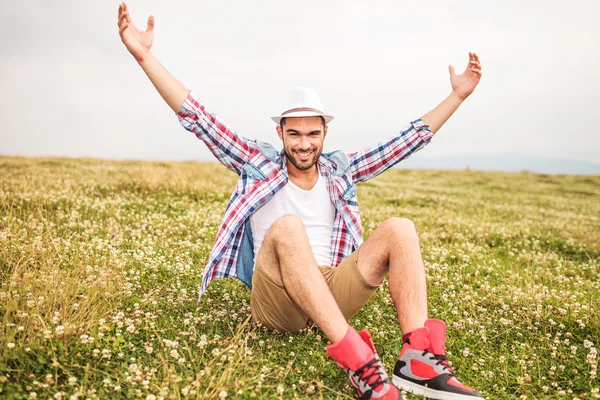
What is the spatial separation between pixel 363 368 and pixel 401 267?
3.58 feet

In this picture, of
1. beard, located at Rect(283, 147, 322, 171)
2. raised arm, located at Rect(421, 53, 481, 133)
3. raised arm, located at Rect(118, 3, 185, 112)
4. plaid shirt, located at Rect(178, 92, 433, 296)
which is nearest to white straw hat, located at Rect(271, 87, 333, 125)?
beard, located at Rect(283, 147, 322, 171)

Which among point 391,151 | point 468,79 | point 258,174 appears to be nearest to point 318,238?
point 258,174

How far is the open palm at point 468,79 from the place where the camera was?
609 cm

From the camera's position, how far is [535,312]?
6203 millimetres

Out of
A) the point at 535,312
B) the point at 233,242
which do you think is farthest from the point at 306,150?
the point at 535,312

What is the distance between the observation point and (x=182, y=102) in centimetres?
534

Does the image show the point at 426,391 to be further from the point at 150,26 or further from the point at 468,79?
the point at 150,26

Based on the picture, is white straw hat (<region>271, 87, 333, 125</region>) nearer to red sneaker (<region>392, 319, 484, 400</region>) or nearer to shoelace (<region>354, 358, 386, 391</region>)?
red sneaker (<region>392, 319, 484, 400</region>)

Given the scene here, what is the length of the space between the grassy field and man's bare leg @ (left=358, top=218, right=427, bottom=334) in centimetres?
91

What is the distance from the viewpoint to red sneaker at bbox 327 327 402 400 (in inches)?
152

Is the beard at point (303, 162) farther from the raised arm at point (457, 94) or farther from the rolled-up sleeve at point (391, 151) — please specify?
the raised arm at point (457, 94)

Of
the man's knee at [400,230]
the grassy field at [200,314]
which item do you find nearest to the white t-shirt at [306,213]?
the grassy field at [200,314]

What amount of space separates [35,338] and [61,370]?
427mm

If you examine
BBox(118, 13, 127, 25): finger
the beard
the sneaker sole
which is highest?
BBox(118, 13, 127, 25): finger
